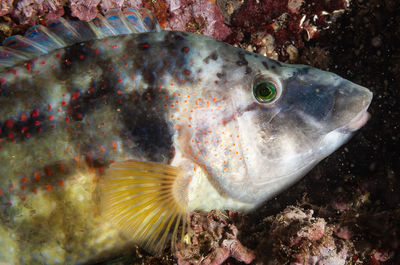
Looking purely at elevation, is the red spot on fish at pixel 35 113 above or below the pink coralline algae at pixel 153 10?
below

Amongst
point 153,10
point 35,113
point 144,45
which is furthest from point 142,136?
point 153,10

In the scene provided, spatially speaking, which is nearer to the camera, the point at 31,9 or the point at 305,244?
the point at 305,244

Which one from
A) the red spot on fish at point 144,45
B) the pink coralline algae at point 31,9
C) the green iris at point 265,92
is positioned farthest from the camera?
the pink coralline algae at point 31,9

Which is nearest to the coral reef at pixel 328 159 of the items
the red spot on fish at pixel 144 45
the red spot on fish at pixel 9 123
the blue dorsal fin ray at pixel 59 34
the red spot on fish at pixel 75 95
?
the blue dorsal fin ray at pixel 59 34

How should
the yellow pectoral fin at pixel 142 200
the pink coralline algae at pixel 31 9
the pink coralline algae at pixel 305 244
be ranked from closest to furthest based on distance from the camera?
the pink coralline algae at pixel 305 244 < the yellow pectoral fin at pixel 142 200 < the pink coralline algae at pixel 31 9

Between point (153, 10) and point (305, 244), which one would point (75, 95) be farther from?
point (305, 244)

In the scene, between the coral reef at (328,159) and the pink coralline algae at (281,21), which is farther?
the pink coralline algae at (281,21)

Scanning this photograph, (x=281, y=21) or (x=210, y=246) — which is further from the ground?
(x=281, y=21)

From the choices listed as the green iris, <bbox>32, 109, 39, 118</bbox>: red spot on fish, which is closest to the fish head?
the green iris

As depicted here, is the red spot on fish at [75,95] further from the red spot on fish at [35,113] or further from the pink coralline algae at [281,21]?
the pink coralline algae at [281,21]
